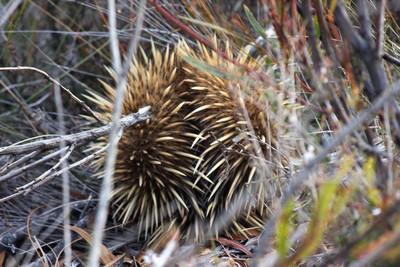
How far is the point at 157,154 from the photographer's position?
2.99 metres

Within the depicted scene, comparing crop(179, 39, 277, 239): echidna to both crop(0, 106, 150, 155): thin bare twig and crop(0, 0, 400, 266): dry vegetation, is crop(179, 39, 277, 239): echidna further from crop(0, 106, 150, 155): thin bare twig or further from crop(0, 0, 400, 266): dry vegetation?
crop(0, 106, 150, 155): thin bare twig

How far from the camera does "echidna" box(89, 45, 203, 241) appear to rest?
9.83ft

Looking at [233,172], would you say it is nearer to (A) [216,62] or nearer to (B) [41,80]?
(A) [216,62]

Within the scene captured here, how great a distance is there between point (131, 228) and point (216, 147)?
607mm

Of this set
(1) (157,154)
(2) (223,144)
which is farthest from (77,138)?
(2) (223,144)

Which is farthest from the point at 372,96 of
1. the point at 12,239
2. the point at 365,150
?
the point at 12,239

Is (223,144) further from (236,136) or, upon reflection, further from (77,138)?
(77,138)

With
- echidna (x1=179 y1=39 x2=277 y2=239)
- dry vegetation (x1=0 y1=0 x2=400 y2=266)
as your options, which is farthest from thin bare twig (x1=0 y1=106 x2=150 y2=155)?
echidna (x1=179 y1=39 x2=277 y2=239)

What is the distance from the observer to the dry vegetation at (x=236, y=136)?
1.45 m

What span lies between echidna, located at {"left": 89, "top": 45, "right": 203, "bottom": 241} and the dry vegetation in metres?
0.03

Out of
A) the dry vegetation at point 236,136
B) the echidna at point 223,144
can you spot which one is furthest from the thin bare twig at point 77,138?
the echidna at point 223,144

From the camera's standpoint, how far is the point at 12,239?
3141mm

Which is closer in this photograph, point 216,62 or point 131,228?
point 216,62

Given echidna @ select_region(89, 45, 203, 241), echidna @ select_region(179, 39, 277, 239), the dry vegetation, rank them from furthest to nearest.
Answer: echidna @ select_region(89, 45, 203, 241) < echidna @ select_region(179, 39, 277, 239) < the dry vegetation
